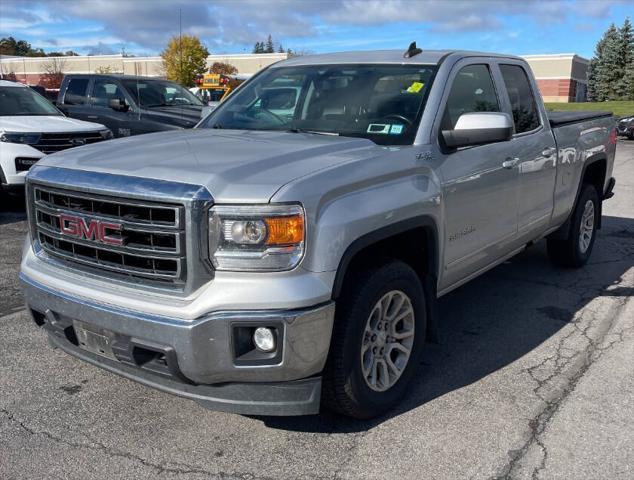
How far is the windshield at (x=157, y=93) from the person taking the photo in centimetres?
1187

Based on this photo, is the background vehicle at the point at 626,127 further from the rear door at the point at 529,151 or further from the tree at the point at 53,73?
the tree at the point at 53,73

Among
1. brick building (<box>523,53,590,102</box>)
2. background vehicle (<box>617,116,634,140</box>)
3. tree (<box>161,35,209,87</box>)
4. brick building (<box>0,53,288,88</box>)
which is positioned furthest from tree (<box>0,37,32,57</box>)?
background vehicle (<box>617,116,634,140</box>)

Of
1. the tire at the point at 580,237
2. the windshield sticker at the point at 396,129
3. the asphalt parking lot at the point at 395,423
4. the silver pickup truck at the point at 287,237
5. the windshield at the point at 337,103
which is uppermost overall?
the windshield at the point at 337,103

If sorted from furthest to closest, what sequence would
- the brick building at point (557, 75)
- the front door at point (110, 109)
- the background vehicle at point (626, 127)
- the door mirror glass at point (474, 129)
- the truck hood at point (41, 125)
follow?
the brick building at point (557, 75), the background vehicle at point (626, 127), the front door at point (110, 109), the truck hood at point (41, 125), the door mirror glass at point (474, 129)

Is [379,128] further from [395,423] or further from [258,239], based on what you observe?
[395,423]

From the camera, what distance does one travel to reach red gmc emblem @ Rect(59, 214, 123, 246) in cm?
307

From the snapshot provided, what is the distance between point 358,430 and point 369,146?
60.1 inches

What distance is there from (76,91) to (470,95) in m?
9.98

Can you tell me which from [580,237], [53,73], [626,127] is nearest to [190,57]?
[53,73]

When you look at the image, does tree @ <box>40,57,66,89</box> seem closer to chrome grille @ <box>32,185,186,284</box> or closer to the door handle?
the door handle

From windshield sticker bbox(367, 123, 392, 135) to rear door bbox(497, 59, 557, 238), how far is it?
1150mm

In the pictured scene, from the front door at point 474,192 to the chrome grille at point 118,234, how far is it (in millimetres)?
1683

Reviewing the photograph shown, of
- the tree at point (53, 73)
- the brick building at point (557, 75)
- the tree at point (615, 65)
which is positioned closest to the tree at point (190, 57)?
the tree at point (53, 73)

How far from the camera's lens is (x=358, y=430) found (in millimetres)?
3486
